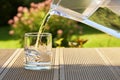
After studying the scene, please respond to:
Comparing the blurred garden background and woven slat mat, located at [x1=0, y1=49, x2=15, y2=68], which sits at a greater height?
woven slat mat, located at [x1=0, y1=49, x2=15, y2=68]

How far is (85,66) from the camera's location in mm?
1782

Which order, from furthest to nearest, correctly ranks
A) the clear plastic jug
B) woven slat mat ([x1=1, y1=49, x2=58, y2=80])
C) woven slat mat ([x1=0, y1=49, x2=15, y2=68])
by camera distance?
woven slat mat ([x1=0, y1=49, x2=15, y2=68]), the clear plastic jug, woven slat mat ([x1=1, y1=49, x2=58, y2=80])

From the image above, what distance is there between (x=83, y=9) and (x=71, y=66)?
246 mm

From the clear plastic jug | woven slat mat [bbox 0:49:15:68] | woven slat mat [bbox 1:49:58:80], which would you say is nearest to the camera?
woven slat mat [bbox 1:49:58:80]

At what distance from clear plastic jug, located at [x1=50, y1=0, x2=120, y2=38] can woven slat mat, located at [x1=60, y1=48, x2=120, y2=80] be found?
16 cm

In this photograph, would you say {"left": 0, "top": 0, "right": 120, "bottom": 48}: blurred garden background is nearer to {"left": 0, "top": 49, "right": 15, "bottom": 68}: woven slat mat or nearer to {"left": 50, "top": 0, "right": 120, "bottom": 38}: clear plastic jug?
{"left": 50, "top": 0, "right": 120, "bottom": 38}: clear plastic jug

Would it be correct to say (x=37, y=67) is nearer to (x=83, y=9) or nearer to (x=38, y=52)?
(x=38, y=52)

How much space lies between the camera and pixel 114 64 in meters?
1.83

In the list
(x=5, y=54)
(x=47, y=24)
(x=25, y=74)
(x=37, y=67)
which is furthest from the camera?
(x=47, y=24)

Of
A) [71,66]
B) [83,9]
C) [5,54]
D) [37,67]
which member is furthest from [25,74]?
[5,54]

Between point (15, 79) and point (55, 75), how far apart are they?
0.16m

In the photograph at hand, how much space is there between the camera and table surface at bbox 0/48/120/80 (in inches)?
62.0

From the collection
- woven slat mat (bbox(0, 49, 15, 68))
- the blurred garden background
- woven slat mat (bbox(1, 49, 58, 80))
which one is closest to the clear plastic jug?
the blurred garden background

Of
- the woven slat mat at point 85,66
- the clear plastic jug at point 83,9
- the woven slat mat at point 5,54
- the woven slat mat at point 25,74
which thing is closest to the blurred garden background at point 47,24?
the clear plastic jug at point 83,9
